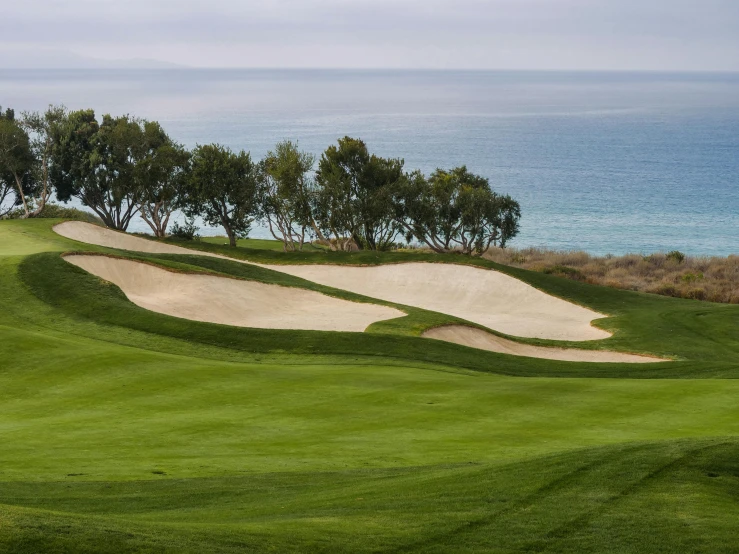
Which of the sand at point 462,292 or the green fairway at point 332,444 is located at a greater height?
the sand at point 462,292

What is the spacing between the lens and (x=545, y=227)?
351 feet

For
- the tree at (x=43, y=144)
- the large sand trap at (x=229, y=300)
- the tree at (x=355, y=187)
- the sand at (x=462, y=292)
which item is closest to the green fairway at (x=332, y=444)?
the large sand trap at (x=229, y=300)

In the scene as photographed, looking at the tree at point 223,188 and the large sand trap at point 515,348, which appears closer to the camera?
the large sand trap at point 515,348

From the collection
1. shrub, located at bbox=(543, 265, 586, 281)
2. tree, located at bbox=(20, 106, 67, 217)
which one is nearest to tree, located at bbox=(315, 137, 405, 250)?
shrub, located at bbox=(543, 265, 586, 281)

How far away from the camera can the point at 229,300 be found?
34.7 meters

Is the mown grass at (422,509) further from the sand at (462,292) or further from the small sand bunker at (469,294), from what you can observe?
the small sand bunker at (469,294)

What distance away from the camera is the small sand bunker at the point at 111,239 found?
156 ft

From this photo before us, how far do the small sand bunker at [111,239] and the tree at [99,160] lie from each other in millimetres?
7472

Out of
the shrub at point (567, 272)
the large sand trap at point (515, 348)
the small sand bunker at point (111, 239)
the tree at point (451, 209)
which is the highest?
the tree at point (451, 209)

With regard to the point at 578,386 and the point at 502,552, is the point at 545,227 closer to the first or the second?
the point at 578,386

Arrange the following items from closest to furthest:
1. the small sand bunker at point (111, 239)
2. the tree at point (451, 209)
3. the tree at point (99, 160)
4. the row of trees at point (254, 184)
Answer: the small sand bunker at point (111, 239) → the tree at point (451, 209) → the row of trees at point (254, 184) → the tree at point (99, 160)

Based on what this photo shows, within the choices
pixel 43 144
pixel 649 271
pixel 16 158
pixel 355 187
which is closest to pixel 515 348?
pixel 355 187

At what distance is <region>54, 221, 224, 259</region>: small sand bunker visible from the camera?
4744 centimetres

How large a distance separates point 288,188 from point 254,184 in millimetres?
2502
